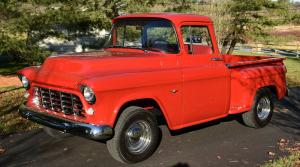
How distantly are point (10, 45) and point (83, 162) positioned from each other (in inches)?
263

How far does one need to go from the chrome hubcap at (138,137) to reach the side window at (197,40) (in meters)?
1.50

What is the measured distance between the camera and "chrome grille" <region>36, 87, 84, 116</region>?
5.61m

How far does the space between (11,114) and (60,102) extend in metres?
3.46

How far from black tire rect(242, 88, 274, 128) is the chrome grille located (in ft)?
11.2

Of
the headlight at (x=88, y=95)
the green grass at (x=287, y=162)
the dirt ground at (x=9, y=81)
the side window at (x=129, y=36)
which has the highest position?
the side window at (x=129, y=36)

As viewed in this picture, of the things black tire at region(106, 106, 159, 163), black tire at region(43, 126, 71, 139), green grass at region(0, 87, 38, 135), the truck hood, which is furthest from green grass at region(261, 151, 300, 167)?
green grass at region(0, 87, 38, 135)

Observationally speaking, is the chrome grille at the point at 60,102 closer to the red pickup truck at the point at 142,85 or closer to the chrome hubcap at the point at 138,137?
the red pickup truck at the point at 142,85

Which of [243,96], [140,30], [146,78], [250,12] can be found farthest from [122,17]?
[250,12]

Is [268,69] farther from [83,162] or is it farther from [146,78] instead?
[83,162]

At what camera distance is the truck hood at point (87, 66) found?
222 inches

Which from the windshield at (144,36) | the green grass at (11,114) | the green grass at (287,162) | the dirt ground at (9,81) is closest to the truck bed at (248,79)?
the windshield at (144,36)

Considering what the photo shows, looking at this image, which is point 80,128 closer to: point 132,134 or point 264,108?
point 132,134

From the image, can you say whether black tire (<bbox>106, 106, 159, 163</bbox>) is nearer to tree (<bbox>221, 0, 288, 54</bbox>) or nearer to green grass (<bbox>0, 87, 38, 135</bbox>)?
green grass (<bbox>0, 87, 38, 135</bbox>)

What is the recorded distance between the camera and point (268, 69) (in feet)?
25.8
